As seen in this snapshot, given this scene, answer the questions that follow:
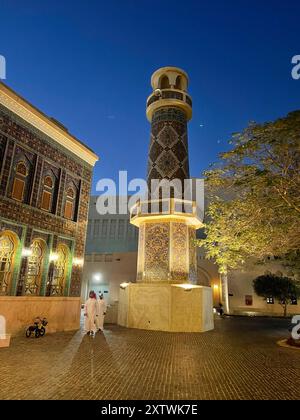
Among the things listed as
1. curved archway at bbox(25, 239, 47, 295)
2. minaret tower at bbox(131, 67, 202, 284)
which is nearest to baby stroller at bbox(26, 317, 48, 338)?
curved archway at bbox(25, 239, 47, 295)

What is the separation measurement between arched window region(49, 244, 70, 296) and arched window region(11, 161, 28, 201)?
7.94ft

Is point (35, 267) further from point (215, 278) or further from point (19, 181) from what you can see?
point (215, 278)

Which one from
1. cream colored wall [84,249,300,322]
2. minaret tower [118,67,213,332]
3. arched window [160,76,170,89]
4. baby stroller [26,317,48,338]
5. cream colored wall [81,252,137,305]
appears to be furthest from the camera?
cream colored wall [81,252,137,305]

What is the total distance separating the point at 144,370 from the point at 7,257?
586cm

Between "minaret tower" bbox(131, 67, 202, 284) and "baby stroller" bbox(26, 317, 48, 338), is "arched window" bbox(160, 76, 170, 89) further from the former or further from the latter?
"baby stroller" bbox(26, 317, 48, 338)

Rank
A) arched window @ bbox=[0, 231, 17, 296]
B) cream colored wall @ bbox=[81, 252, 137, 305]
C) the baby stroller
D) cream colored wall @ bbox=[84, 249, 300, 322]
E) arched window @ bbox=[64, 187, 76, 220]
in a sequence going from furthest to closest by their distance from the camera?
cream colored wall @ bbox=[81, 252, 137, 305], cream colored wall @ bbox=[84, 249, 300, 322], arched window @ bbox=[64, 187, 76, 220], arched window @ bbox=[0, 231, 17, 296], the baby stroller

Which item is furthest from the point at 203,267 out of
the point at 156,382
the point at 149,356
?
the point at 156,382

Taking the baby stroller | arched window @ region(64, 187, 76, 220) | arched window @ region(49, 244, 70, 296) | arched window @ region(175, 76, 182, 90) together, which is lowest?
the baby stroller

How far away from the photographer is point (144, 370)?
5.46 metres

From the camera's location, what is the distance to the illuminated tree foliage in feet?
25.1

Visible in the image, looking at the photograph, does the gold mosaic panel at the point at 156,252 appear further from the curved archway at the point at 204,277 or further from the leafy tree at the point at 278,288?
the curved archway at the point at 204,277

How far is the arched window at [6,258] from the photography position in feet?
29.5

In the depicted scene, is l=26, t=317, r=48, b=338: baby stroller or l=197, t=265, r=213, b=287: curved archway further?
l=197, t=265, r=213, b=287: curved archway
